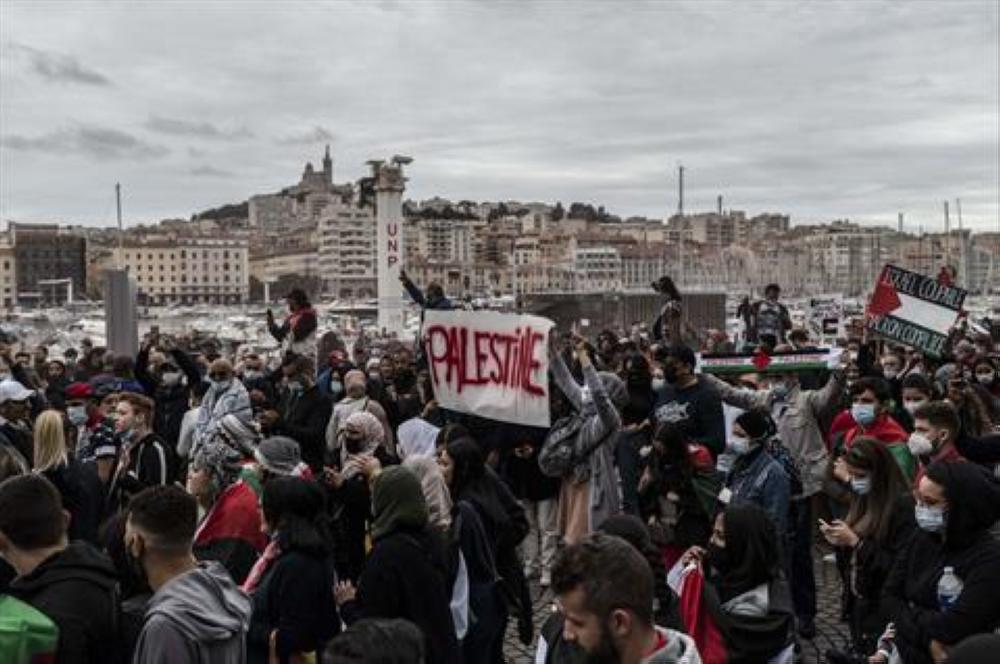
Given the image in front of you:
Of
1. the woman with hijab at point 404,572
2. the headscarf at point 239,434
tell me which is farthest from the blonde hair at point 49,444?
the woman with hijab at point 404,572

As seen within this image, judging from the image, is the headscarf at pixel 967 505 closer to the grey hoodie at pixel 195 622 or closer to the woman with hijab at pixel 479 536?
the woman with hijab at pixel 479 536

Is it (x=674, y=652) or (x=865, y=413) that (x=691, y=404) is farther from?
(x=674, y=652)

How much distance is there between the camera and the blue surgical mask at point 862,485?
17.7ft

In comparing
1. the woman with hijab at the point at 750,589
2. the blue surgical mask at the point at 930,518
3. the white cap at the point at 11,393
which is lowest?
the woman with hijab at the point at 750,589

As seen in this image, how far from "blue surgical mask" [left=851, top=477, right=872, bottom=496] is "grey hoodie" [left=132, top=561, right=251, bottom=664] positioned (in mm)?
3015

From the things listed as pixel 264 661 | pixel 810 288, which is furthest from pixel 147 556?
pixel 810 288

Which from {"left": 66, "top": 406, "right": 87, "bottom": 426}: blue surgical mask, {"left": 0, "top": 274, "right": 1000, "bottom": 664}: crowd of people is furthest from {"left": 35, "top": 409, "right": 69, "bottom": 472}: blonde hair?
{"left": 66, "top": 406, "right": 87, "bottom": 426}: blue surgical mask

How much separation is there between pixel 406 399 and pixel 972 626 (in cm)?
657

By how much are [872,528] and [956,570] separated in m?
1.03

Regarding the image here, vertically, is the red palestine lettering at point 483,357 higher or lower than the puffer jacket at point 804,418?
higher

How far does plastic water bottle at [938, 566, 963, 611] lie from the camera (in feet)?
13.9

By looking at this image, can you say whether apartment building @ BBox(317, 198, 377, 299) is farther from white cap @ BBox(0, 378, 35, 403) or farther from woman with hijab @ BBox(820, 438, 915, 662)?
woman with hijab @ BBox(820, 438, 915, 662)

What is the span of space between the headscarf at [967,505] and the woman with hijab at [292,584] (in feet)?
7.79

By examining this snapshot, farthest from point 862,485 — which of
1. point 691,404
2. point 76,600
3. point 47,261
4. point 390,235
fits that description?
point 47,261
